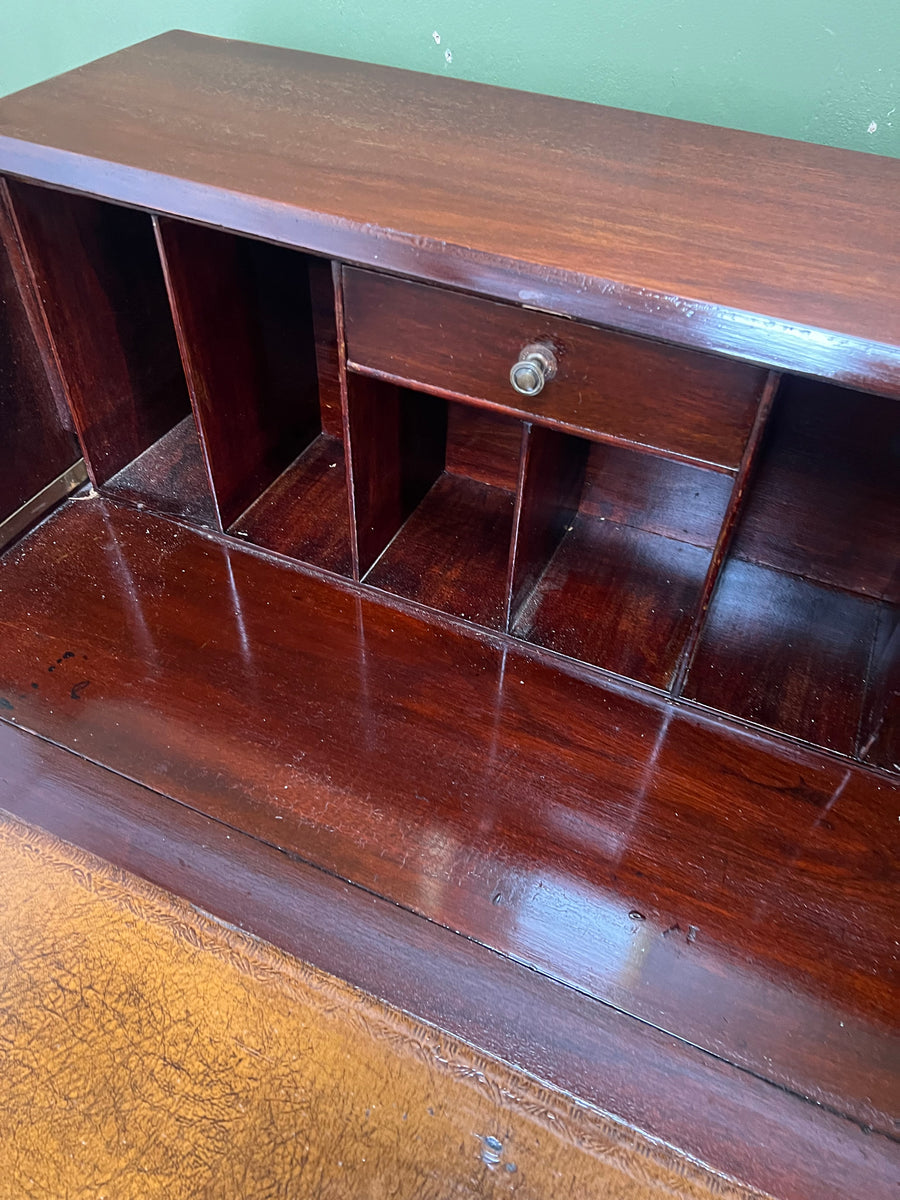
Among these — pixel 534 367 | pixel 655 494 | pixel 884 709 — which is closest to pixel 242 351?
pixel 534 367

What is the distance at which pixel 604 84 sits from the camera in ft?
3.28

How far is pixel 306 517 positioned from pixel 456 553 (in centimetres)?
22

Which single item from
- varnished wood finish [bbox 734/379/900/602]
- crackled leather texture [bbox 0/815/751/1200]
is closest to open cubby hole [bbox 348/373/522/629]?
varnished wood finish [bbox 734/379/900/602]

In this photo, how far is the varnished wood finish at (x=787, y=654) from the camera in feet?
3.24

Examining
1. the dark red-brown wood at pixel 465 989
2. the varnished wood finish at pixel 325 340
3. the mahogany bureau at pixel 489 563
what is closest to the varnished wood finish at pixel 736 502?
the mahogany bureau at pixel 489 563

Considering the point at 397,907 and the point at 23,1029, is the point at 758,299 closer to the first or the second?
the point at 397,907

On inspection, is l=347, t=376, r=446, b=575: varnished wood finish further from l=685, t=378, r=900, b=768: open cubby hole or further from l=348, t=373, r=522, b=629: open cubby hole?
l=685, t=378, r=900, b=768: open cubby hole

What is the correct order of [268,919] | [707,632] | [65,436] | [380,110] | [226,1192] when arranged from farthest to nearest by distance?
[65,436]
[707,632]
[380,110]
[268,919]
[226,1192]

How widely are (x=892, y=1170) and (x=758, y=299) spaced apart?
2.28 feet

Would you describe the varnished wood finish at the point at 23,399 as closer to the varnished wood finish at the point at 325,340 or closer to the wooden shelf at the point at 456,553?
the varnished wood finish at the point at 325,340

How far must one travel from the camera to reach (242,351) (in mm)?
1084

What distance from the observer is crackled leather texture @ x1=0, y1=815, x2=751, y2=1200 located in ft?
2.16

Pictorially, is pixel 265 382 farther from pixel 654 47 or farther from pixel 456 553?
pixel 654 47

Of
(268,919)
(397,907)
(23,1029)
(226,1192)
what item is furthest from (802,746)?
(23,1029)
